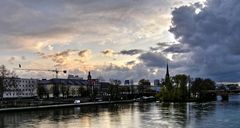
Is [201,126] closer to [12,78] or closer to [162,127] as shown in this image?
[162,127]

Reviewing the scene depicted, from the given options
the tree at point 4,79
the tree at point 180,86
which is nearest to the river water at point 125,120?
the tree at point 4,79

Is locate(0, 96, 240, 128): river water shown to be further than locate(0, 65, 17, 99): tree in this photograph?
No

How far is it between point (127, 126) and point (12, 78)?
75.9 meters

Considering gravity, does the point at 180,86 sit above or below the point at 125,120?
above

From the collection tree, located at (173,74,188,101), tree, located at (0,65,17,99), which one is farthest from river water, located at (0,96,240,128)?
tree, located at (173,74,188,101)

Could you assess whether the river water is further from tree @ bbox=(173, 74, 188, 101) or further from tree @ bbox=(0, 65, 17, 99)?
tree @ bbox=(173, 74, 188, 101)

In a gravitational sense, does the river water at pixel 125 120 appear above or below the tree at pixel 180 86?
below

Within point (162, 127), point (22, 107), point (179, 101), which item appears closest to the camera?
point (162, 127)

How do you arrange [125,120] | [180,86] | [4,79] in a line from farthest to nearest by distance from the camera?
[180,86]
[4,79]
[125,120]

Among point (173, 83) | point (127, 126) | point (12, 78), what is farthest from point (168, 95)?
point (127, 126)

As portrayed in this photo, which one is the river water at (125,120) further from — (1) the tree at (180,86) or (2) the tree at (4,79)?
(1) the tree at (180,86)

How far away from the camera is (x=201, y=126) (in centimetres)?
6956

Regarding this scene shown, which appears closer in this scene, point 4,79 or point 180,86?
point 4,79

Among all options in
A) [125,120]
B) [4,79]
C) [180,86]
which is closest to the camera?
[125,120]
